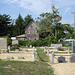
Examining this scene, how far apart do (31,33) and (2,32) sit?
1099 cm

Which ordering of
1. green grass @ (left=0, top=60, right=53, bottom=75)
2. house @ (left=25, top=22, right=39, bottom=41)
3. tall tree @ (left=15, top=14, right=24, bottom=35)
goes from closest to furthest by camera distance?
green grass @ (left=0, top=60, right=53, bottom=75), house @ (left=25, top=22, right=39, bottom=41), tall tree @ (left=15, top=14, right=24, bottom=35)

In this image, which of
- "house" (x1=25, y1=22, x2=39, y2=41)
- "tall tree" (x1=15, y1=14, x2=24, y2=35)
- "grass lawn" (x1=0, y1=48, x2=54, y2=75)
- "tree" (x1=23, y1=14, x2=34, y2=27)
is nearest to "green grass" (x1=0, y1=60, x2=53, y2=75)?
"grass lawn" (x1=0, y1=48, x2=54, y2=75)

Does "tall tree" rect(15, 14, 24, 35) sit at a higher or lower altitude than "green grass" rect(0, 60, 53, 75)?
higher

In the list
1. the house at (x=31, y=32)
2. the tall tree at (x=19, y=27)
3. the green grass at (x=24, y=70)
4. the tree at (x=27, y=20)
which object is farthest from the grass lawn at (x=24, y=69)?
the tree at (x=27, y=20)

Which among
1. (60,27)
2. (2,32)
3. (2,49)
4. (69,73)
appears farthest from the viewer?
(2,32)

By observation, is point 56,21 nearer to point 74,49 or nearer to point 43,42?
point 43,42

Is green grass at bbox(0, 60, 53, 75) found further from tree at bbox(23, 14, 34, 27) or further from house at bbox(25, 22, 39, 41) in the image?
tree at bbox(23, 14, 34, 27)

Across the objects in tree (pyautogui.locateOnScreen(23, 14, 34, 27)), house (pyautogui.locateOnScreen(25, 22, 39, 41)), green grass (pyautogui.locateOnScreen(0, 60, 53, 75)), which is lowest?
green grass (pyautogui.locateOnScreen(0, 60, 53, 75))

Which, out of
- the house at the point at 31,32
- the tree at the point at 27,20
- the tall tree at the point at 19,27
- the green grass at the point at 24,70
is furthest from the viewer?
the tree at the point at 27,20

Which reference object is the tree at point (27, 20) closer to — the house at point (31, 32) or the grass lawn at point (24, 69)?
the house at point (31, 32)

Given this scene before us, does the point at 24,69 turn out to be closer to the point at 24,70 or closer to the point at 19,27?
the point at 24,70

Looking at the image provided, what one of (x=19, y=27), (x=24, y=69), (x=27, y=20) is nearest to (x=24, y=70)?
(x=24, y=69)

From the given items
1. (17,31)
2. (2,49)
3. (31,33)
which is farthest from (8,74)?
(17,31)

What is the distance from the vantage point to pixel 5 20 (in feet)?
176
